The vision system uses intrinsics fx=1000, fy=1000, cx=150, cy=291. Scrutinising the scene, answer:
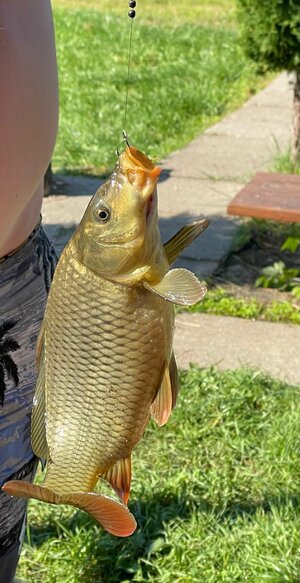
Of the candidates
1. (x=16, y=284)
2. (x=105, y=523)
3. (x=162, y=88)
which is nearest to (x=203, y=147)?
(x=162, y=88)

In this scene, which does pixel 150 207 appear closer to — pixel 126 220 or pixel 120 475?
pixel 126 220

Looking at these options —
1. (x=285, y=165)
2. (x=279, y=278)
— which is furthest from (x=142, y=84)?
(x=279, y=278)

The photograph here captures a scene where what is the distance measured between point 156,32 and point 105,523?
34.3ft

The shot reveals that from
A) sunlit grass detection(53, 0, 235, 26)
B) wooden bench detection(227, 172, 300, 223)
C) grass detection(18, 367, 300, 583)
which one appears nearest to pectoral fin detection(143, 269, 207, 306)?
grass detection(18, 367, 300, 583)

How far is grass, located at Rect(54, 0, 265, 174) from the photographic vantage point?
7828 millimetres

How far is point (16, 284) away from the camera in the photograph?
196cm

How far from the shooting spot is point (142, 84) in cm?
905

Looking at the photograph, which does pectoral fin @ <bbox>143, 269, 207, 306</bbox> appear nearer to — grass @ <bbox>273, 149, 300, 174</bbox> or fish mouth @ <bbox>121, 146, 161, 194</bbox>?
fish mouth @ <bbox>121, 146, 161, 194</bbox>

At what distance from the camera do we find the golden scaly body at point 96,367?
1433mm

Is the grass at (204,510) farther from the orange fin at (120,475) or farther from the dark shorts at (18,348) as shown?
the orange fin at (120,475)

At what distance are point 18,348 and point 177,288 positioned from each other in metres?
0.68

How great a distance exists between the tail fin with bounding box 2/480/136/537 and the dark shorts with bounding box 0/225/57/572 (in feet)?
1.72

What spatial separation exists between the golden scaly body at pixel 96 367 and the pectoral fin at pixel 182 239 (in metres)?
0.08

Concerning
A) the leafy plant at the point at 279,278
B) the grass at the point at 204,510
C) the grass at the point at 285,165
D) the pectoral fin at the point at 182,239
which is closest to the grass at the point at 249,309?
the leafy plant at the point at 279,278
